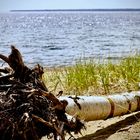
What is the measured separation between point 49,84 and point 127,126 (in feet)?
11.4

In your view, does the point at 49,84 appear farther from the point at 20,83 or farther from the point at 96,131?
the point at 20,83

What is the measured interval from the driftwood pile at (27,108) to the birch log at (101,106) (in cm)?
29

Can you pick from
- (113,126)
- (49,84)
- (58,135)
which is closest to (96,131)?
(113,126)

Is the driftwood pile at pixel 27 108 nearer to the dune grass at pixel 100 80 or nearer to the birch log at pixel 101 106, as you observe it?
the birch log at pixel 101 106

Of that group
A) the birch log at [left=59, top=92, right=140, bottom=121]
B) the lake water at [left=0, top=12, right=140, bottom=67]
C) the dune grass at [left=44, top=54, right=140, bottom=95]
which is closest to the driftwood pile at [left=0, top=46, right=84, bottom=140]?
the birch log at [left=59, top=92, right=140, bottom=121]

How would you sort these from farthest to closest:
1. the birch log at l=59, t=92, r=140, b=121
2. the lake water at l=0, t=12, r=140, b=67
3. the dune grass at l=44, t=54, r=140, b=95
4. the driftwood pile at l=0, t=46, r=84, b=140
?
the lake water at l=0, t=12, r=140, b=67 → the dune grass at l=44, t=54, r=140, b=95 → the birch log at l=59, t=92, r=140, b=121 → the driftwood pile at l=0, t=46, r=84, b=140

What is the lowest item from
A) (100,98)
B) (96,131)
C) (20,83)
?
(96,131)

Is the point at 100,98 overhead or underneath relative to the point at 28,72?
underneath

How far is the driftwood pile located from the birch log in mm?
288

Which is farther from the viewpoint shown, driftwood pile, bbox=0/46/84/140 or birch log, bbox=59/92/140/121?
birch log, bbox=59/92/140/121

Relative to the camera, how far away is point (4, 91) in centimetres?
373

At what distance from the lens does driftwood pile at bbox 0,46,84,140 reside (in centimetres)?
346

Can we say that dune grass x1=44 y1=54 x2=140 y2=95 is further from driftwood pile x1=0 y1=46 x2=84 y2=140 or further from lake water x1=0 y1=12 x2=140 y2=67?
driftwood pile x1=0 y1=46 x2=84 y2=140

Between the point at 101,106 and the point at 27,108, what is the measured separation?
1335 millimetres
